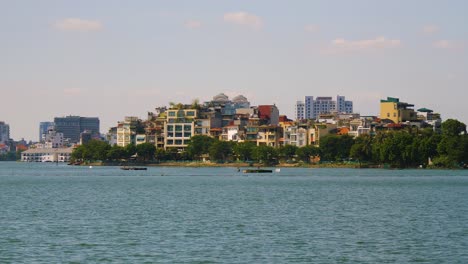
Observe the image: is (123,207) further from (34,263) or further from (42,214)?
(34,263)

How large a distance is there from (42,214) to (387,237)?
23770 millimetres

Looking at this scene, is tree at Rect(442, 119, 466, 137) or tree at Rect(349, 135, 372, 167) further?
tree at Rect(349, 135, 372, 167)

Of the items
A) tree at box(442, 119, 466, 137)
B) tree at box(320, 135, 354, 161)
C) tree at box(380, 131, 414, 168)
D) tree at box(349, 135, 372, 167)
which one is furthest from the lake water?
tree at box(320, 135, 354, 161)

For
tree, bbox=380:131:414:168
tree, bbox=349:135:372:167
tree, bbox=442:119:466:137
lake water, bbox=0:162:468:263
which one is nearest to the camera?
lake water, bbox=0:162:468:263

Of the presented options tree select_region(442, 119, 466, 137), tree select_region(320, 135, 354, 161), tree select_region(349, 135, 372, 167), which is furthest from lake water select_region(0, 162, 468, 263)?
tree select_region(320, 135, 354, 161)

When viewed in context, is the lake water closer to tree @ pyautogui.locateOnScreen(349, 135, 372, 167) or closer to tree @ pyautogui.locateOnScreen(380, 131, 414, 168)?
tree @ pyautogui.locateOnScreen(380, 131, 414, 168)

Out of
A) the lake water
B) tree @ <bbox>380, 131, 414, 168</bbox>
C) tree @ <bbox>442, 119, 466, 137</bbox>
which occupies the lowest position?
the lake water

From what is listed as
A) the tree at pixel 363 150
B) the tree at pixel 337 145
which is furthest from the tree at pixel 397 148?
the tree at pixel 337 145

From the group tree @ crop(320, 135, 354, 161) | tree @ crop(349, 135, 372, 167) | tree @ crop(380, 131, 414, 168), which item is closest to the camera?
tree @ crop(380, 131, 414, 168)

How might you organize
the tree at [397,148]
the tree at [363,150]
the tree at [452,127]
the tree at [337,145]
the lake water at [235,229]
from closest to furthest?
the lake water at [235,229], the tree at [397,148], the tree at [452,127], the tree at [363,150], the tree at [337,145]

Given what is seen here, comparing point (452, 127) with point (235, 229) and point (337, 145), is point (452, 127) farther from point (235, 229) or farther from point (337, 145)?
point (235, 229)

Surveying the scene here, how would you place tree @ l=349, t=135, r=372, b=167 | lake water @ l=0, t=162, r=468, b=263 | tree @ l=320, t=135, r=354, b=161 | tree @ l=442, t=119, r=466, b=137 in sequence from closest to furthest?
lake water @ l=0, t=162, r=468, b=263
tree @ l=442, t=119, r=466, b=137
tree @ l=349, t=135, r=372, b=167
tree @ l=320, t=135, r=354, b=161

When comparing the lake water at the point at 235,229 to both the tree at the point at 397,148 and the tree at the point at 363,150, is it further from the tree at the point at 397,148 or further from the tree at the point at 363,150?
the tree at the point at 363,150

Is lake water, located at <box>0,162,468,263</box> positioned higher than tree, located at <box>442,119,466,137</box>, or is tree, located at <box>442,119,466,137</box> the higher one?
tree, located at <box>442,119,466,137</box>
